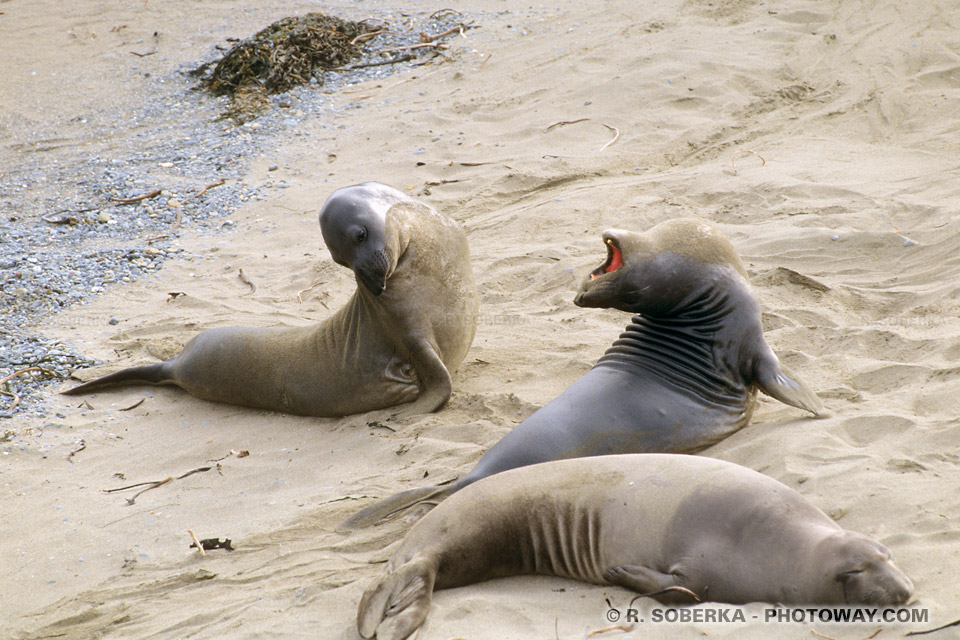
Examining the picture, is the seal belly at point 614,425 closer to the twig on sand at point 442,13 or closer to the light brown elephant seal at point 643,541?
the light brown elephant seal at point 643,541

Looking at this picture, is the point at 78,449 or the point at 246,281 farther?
the point at 246,281

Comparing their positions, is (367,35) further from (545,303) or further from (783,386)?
(783,386)

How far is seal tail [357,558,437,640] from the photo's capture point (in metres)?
2.92

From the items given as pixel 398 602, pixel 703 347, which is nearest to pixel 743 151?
→ pixel 703 347

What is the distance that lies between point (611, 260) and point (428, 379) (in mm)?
1298

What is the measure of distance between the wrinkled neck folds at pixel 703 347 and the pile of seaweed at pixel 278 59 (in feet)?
23.4

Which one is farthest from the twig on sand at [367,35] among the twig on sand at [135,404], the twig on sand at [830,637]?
the twig on sand at [830,637]

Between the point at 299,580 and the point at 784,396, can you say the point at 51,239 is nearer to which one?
the point at 299,580

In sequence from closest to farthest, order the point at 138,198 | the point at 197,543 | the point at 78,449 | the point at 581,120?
the point at 197,543 → the point at 78,449 → the point at 581,120 → the point at 138,198

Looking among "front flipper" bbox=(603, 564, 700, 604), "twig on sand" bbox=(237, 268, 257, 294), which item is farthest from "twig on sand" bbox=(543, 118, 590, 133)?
"front flipper" bbox=(603, 564, 700, 604)

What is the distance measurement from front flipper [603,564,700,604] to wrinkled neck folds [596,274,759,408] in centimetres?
120

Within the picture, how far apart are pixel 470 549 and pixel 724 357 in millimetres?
1531

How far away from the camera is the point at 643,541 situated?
3041mm

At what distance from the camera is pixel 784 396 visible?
3.91 metres
